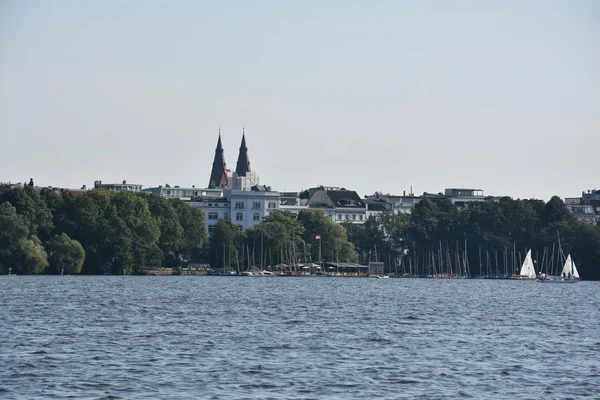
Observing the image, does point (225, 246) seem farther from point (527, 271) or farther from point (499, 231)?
point (527, 271)

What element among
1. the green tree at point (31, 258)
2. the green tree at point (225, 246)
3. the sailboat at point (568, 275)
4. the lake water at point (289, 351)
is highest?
the green tree at point (225, 246)

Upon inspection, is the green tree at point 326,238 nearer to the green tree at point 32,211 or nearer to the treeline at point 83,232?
the treeline at point 83,232

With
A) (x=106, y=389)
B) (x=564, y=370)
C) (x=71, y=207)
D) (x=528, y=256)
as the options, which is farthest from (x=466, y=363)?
(x=528, y=256)

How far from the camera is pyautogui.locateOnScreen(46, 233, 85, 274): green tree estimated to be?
462 ft

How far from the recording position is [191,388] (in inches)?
1548

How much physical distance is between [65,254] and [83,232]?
318 inches

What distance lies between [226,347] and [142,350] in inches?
142

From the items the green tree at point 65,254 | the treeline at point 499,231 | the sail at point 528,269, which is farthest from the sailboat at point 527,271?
the green tree at point 65,254

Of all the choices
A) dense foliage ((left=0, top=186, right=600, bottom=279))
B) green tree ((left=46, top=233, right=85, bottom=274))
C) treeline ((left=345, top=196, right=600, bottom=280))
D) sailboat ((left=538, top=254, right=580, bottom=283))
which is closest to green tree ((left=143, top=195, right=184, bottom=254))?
dense foliage ((left=0, top=186, right=600, bottom=279))

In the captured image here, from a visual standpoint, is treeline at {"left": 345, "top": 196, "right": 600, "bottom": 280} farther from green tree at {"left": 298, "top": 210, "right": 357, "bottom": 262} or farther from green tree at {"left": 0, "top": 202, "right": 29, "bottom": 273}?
green tree at {"left": 0, "top": 202, "right": 29, "bottom": 273}

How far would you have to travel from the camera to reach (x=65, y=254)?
463ft

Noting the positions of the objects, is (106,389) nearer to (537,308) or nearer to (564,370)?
(564,370)

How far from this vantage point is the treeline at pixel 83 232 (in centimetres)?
13650

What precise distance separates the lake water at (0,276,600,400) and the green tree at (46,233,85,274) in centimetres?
5540
